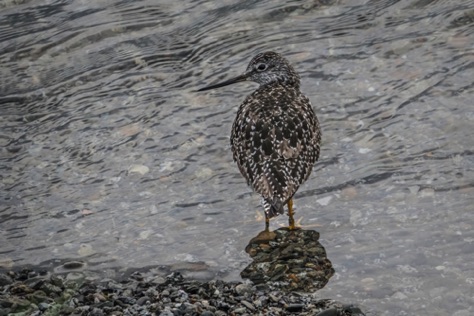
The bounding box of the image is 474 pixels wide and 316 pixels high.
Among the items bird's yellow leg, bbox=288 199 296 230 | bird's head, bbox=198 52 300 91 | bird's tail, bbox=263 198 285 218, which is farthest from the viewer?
bird's head, bbox=198 52 300 91

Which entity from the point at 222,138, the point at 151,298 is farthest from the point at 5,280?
the point at 222,138

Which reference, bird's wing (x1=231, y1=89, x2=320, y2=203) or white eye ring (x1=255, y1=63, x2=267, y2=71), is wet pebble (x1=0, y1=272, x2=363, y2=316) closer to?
bird's wing (x1=231, y1=89, x2=320, y2=203)

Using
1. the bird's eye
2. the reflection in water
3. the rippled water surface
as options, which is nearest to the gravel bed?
the reflection in water

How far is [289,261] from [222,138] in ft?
8.48

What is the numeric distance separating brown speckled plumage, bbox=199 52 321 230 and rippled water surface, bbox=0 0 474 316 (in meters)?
0.49

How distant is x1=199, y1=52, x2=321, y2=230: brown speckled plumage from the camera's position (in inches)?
301

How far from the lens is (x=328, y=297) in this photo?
6840 millimetres

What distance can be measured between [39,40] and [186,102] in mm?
3071

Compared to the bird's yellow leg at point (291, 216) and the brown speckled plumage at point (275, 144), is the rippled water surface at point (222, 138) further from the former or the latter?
the brown speckled plumage at point (275, 144)

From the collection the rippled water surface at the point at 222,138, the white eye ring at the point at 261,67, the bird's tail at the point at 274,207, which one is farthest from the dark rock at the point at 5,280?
the white eye ring at the point at 261,67

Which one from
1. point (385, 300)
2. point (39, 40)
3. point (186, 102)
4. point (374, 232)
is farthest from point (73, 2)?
point (385, 300)

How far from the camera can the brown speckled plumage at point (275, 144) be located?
7637mm

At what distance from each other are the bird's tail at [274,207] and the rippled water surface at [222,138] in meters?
0.48

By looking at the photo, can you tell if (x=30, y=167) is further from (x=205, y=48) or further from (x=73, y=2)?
(x=73, y=2)
